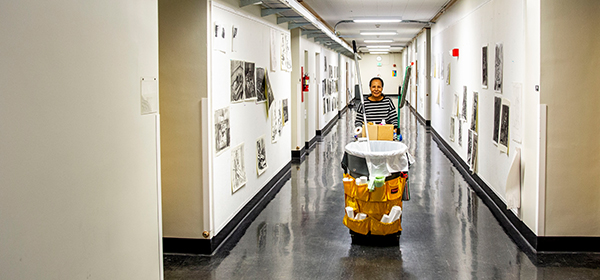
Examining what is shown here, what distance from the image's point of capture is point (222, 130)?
4.89 m

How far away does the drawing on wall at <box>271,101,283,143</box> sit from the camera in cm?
734

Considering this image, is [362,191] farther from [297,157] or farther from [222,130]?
[297,157]

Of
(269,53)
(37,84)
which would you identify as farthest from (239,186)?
(37,84)

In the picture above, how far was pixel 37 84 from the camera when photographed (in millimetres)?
1997

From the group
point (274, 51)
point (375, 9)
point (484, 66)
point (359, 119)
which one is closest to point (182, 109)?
point (359, 119)

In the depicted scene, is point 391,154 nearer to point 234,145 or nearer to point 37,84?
point 234,145

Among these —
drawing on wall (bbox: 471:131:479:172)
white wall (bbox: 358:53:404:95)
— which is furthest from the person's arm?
white wall (bbox: 358:53:404:95)

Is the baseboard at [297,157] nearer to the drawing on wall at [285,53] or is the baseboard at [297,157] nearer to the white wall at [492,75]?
the drawing on wall at [285,53]

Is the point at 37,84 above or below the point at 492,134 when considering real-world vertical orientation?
above

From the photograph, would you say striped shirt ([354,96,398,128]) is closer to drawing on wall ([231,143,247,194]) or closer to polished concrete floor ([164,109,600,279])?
polished concrete floor ([164,109,600,279])

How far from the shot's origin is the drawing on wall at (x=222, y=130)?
473cm

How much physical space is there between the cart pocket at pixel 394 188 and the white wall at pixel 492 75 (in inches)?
44.7

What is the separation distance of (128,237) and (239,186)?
278cm

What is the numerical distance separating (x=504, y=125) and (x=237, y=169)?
285 centimetres
